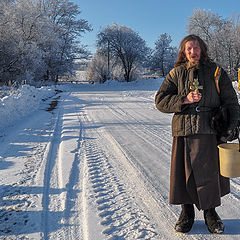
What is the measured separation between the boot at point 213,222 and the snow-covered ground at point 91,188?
6cm

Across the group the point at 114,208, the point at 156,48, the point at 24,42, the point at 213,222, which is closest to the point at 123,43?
the point at 156,48

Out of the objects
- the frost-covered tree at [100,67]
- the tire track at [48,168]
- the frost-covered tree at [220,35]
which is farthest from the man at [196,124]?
the frost-covered tree at [100,67]

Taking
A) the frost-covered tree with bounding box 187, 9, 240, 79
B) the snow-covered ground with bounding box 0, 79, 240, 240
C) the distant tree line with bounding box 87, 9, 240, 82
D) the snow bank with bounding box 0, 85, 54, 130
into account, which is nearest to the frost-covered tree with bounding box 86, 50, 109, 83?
the distant tree line with bounding box 87, 9, 240, 82

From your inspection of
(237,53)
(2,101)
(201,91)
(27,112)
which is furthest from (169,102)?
(237,53)

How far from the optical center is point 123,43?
47406mm

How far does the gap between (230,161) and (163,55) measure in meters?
→ 52.6

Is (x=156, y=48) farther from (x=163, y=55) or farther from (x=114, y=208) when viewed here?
(x=114, y=208)

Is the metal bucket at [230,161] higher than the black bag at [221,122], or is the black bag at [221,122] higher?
the black bag at [221,122]

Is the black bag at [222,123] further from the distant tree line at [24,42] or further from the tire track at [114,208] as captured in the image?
the distant tree line at [24,42]

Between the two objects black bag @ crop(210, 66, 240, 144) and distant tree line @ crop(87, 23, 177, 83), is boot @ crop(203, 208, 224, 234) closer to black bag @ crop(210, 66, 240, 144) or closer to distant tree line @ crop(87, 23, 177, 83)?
black bag @ crop(210, 66, 240, 144)

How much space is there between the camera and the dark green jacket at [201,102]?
2.40m

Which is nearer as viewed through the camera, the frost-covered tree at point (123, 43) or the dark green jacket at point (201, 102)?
the dark green jacket at point (201, 102)

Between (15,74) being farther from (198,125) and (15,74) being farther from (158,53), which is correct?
(158,53)

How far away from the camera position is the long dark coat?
2.41m
